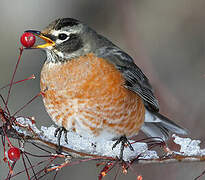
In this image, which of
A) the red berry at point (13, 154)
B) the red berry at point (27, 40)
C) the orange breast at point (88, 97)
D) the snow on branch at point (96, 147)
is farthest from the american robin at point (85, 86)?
the red berry at point (13, 154)

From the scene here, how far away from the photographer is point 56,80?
12.8 ft

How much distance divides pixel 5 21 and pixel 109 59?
156 inches

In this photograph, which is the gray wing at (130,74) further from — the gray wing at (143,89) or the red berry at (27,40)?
the red berry at (27,40)

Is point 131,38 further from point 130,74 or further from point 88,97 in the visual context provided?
point 88,97

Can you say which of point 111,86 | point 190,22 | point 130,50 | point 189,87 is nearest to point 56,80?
point 111,86

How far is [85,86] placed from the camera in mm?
3775

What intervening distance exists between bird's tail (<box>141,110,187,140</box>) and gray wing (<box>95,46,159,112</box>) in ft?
0.35

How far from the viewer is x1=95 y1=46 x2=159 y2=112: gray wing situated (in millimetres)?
4109

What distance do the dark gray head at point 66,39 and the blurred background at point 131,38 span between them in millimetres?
1805

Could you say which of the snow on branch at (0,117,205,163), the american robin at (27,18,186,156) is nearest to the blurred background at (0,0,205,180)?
the american robin at (27,18,186,156)

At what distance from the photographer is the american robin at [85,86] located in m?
3.76

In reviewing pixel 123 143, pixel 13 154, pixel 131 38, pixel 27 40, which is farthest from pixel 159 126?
pixel 13 154

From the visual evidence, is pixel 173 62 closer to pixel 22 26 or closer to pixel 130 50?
pixel 130 50

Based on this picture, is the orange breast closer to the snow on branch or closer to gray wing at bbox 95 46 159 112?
gray wing at bbox 95 46 159 112
